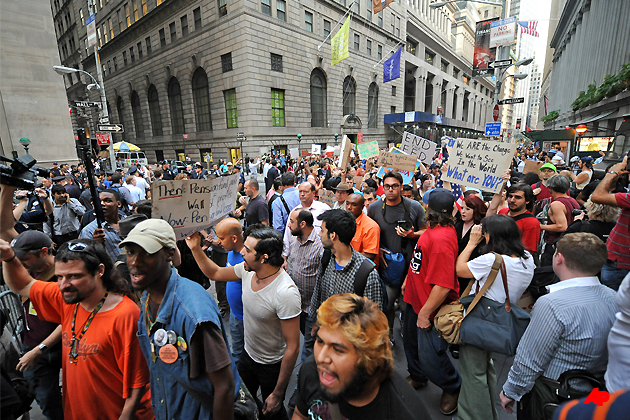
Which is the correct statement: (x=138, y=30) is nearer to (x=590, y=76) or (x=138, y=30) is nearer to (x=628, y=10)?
(x=628, y=10)

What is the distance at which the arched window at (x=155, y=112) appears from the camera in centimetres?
3503

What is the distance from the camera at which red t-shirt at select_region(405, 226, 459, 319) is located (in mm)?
2697

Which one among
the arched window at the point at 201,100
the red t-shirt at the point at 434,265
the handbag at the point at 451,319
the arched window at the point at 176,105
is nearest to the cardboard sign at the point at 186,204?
the red t-shirt at the point at 434,265

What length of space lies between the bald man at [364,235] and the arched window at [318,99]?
28.3 metres

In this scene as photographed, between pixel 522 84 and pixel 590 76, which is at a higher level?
pixel 522 84

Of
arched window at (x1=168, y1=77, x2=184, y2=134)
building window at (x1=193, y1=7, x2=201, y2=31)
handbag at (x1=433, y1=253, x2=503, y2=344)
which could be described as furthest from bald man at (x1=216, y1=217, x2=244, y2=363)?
arched window at (x1=168, y1=77, x2=184, y2=134)

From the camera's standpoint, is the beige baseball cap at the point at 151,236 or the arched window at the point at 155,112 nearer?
the beige baseball cap at the point at 151,236

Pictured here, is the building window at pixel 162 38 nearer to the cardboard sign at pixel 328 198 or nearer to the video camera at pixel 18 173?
the cardboard sign at pixel 328 198

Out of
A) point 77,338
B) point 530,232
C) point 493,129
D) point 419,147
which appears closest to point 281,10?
point 493,129

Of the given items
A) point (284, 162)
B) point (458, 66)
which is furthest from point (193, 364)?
point (458, 66)

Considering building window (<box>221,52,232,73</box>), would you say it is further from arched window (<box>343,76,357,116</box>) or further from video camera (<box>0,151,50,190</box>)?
video camera (<box>0,151,50,190</box>)

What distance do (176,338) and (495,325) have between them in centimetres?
232

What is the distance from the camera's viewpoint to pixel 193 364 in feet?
5.55

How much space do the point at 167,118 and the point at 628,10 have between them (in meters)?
37.8
